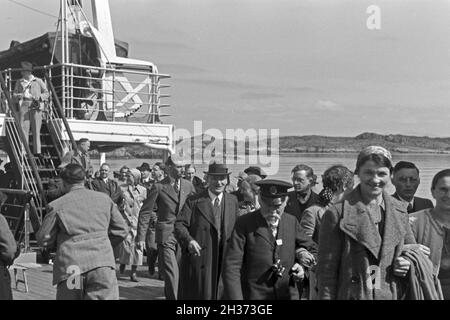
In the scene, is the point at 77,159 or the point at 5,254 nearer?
the point at 5,254

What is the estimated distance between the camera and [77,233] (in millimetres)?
6027

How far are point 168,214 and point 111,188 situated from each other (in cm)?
342

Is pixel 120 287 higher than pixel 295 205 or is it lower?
lower

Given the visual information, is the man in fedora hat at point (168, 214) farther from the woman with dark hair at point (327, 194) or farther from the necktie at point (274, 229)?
the necktie at point (274, 229)

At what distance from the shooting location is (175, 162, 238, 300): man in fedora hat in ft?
23.8

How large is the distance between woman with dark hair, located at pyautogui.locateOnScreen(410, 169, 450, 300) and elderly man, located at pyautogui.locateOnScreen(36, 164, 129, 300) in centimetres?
243

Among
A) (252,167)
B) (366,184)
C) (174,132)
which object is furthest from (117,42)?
(366,184)

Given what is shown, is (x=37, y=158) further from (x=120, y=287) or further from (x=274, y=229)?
(x=274, y=229)

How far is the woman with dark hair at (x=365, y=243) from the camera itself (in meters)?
4.32

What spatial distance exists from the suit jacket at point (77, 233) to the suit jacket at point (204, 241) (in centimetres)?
122

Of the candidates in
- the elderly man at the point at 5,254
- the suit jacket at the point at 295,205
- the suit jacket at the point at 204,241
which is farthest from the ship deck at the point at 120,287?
the elderly man at the point at 5,254

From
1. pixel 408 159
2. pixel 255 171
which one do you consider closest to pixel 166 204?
pixel 255 171

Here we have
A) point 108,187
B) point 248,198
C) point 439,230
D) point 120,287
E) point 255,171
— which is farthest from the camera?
point 108,187
